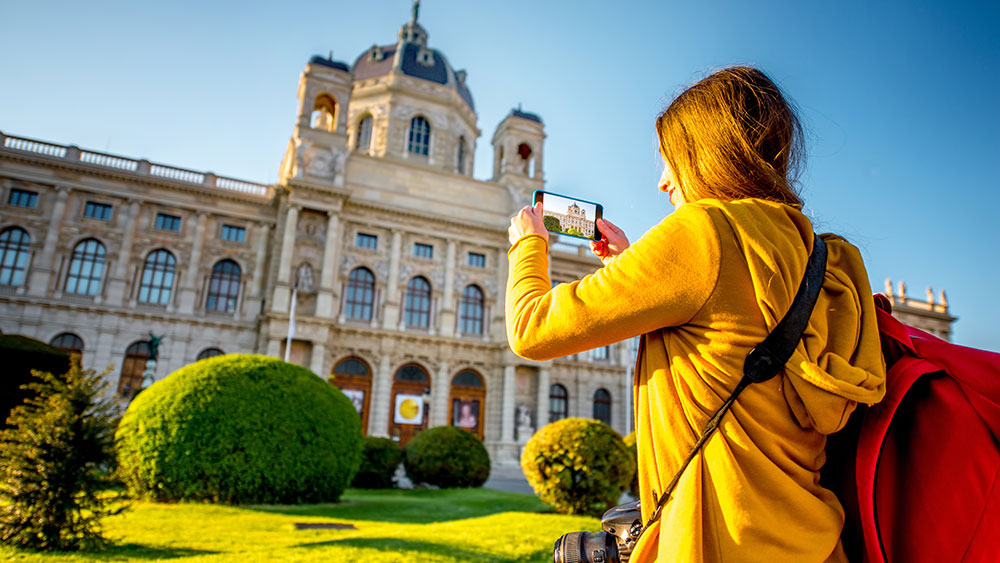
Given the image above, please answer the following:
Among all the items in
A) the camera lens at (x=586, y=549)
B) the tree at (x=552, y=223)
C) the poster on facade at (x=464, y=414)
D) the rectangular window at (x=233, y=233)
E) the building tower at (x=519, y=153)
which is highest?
the building tower at (x=519, y=153)

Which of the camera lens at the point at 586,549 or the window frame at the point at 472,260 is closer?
the camera lens at the point at 586,549

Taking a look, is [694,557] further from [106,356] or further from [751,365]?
[106,356]

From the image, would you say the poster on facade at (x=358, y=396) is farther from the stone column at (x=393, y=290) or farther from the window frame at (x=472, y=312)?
the window frame at (x=472, y=312)

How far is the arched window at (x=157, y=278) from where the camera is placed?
2639 cm

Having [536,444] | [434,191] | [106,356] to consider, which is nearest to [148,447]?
[536,444]

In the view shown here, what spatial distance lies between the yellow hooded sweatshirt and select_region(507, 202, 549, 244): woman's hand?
1.00ft

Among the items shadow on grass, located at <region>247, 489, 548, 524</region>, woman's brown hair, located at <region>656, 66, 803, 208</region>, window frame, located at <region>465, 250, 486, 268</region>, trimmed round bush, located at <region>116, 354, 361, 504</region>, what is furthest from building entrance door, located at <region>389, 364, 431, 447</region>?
woman's brown hair, located at <region>656, 66, 803, 208</region>

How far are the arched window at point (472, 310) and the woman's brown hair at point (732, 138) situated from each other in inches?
1121

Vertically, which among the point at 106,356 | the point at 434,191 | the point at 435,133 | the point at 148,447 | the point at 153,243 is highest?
the point at 435,133

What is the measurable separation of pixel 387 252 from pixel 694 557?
28.6 m

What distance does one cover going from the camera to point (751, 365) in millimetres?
1209

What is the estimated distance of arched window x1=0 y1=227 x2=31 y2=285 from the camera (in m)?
24.9

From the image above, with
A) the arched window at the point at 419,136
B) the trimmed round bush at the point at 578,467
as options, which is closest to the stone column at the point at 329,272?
the arched window at the point at 419,136

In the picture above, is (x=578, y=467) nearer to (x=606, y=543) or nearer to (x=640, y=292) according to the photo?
(x=606, y=543)
